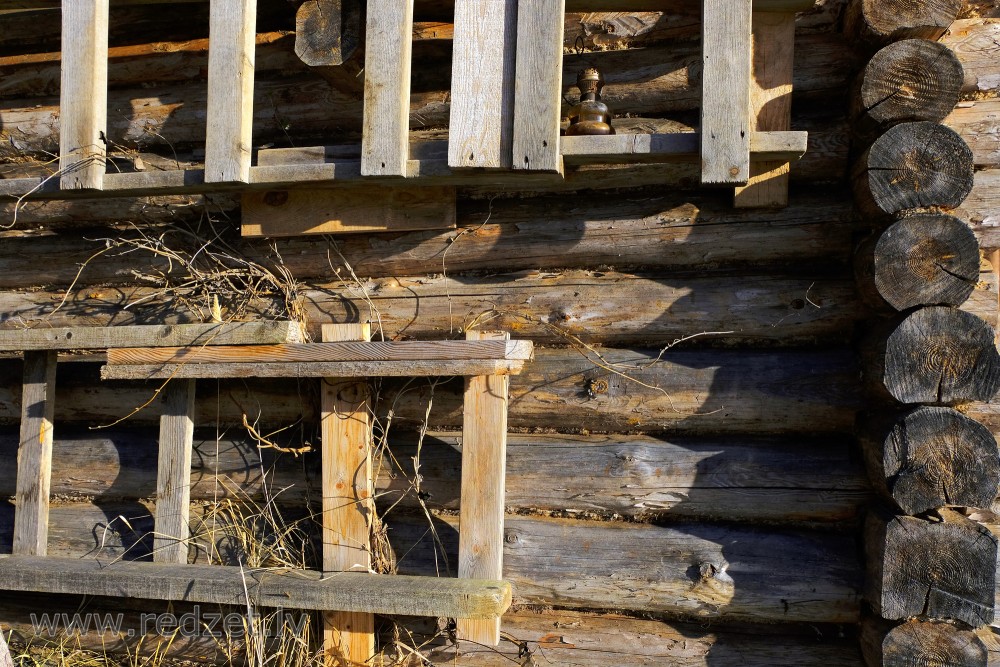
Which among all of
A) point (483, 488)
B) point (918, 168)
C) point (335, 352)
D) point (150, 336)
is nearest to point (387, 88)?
point (335, 352)

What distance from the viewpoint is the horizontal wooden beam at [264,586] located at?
9.02ft

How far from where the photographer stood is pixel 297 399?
3.23m

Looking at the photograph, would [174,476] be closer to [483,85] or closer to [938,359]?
[483,85]

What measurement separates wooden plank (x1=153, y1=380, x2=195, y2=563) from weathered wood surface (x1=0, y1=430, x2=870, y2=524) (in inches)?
5.0

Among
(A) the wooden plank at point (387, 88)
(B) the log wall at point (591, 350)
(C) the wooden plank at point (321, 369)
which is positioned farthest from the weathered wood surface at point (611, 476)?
(A) the wooden plank at point (387, 88)

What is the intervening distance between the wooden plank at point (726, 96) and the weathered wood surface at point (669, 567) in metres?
1.28

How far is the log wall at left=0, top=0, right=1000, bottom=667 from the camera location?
288cm

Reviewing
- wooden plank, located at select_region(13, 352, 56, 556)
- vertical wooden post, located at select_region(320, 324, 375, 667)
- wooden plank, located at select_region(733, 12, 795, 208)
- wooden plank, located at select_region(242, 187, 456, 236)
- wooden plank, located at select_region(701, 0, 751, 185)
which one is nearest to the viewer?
wooden plank, located at select_region(701, 0, 751, 185)

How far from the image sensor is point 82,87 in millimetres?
3070

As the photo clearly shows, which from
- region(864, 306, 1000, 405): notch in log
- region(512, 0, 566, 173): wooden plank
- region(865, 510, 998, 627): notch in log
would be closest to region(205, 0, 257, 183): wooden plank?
region(512, 0, 566, 173): wooden plank

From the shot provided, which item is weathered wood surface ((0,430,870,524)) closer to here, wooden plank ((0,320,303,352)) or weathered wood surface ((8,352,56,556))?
weathered wood surface ((8,352,56,556))

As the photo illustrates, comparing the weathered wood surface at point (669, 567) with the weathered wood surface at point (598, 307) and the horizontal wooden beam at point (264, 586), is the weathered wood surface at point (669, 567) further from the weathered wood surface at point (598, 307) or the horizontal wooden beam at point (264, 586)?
the weathered wood surface at point (598, 307)

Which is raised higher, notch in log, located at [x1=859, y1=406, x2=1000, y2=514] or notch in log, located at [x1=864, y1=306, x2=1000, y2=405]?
notch in log, located at [x1=864, y1=306, x2=1000, y2=405]

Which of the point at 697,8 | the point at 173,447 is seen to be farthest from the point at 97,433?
the point at 697,8
